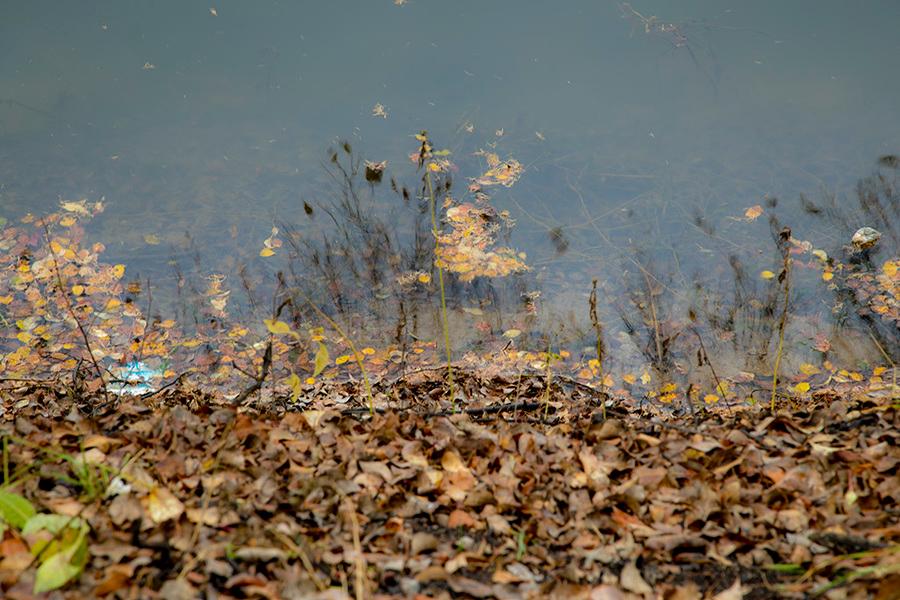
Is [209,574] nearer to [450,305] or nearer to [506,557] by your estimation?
[506,557]

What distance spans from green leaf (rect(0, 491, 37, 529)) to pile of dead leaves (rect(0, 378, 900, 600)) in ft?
0.18

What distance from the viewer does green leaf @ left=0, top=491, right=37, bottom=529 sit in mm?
1473

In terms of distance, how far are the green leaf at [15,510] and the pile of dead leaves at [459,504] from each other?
0.05m

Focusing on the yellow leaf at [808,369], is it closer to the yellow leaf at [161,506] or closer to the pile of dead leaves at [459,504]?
the pile of dead leaves at [459,504]

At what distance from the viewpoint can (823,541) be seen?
1.58m

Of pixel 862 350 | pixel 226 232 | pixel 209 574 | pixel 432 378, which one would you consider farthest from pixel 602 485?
pixel 226 232

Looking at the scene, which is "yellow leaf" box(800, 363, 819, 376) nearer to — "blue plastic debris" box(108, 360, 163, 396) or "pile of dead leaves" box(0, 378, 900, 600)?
"pile of dead leaves" box(0, 378, 900, 600)

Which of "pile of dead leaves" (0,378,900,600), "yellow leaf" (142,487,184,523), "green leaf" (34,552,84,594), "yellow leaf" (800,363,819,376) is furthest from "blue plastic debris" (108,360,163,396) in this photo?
"yellow leaf" (800,363,819,376)

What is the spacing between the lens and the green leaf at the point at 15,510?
4.83 ft

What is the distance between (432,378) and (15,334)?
2.59 meters

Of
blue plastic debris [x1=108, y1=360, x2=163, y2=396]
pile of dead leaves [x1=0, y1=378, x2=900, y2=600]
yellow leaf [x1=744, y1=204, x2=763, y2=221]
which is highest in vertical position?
yellow leaf [x1=744, y1=204, x2=763, y2=221]

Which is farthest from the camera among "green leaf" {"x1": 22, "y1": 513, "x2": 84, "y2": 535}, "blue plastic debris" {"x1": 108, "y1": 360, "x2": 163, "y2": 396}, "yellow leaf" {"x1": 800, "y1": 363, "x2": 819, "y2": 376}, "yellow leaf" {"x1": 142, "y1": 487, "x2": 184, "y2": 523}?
"yellow leaf" {"x1": 800, "y1": 363, "x2": 819, "y2": 376}

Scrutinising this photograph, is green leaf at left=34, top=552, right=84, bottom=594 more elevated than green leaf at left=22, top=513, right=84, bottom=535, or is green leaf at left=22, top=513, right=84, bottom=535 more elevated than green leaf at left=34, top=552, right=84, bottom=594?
green leaf at left=22, top=513, right=84, bottom=535

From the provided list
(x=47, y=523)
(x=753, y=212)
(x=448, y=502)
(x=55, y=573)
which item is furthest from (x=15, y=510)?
(x=753, y=212)
